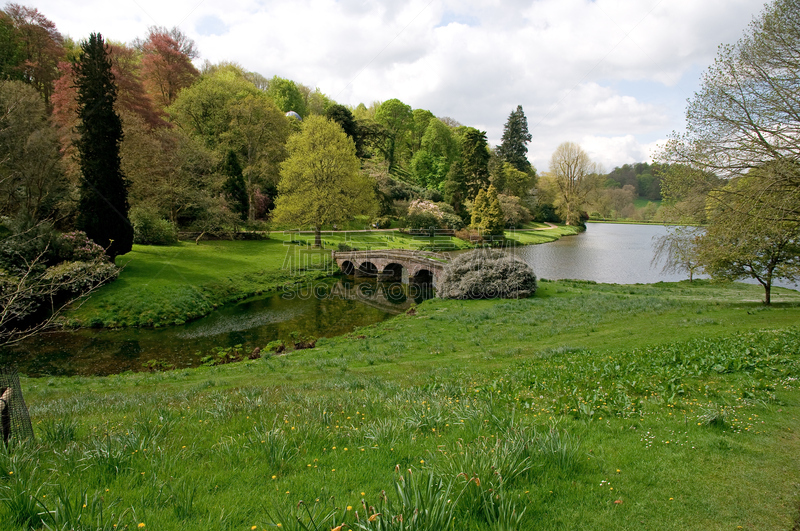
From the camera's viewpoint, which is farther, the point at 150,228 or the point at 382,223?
the point at 382,223

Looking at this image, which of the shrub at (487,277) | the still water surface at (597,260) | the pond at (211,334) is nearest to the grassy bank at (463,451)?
the pond at (211,334)

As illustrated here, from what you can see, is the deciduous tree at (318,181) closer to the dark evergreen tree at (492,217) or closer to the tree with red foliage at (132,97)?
the tree with red foliage at (132,97)

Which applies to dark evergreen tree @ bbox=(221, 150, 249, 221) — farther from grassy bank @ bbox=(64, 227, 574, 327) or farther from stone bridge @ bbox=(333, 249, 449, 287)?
stone bridge @ bbox=(333, 249, 449, 287)

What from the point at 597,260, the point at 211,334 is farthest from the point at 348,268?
the point at 597,260

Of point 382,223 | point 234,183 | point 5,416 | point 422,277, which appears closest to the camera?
point 5,416

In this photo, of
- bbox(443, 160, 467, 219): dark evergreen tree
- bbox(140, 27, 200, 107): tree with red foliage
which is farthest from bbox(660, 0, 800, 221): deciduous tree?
bbox(140, 27, 200, 107): tree with red foliage

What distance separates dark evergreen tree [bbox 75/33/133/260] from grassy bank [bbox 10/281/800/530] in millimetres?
18970

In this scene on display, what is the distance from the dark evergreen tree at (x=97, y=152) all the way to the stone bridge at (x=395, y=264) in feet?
65.2

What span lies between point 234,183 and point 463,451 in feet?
157

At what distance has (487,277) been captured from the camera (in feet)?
89.4

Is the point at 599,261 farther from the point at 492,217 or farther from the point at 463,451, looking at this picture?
the point at 463,451

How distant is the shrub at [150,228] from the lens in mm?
33062

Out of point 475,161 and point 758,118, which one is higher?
point 475,161

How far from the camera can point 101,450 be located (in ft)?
14.7
